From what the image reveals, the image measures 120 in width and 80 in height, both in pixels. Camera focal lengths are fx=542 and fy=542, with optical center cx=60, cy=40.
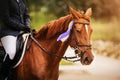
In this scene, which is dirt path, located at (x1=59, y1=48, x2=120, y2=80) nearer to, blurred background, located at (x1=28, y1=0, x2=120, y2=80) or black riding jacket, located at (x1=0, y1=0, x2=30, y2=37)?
blurred background, located at (x1=28, y1=0, x2=120, y2=80)

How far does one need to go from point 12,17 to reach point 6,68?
0.49m

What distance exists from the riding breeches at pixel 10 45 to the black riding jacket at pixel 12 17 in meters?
0.05

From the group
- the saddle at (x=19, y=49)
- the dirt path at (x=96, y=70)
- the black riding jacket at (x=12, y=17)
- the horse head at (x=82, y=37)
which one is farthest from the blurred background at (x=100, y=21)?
the horse head at (x=82, y=37)

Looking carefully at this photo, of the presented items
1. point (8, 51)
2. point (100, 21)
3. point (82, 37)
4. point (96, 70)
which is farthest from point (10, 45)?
point (96, 70)

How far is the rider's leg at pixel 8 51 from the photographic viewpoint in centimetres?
503

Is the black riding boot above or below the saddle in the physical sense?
below

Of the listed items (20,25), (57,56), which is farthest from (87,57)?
(20,25)

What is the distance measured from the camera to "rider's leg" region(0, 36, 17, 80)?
5.03 metres

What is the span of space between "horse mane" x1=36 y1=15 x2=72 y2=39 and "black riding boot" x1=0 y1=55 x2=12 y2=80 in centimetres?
37

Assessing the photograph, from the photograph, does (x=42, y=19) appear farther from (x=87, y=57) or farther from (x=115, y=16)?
(x=87, y=57)

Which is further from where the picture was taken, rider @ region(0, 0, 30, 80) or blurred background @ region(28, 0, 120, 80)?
blurred background @ region(28, 0, 120, 80)

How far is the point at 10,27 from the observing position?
5.14 metres

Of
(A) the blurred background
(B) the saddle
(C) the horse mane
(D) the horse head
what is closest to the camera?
(D) the horse head

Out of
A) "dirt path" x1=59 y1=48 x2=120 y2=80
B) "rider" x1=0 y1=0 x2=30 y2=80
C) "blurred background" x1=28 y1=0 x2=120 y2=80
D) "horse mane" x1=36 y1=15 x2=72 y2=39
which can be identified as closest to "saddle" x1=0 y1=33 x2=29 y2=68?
"rider" x1=0 y1=0 x2=30 y2=80
